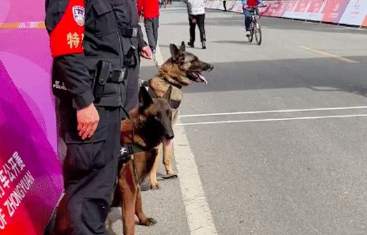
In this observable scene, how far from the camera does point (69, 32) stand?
98.4 inches

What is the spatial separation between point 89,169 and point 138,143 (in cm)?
61

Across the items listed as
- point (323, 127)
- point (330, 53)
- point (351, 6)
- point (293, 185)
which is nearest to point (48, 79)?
point (293, 185)

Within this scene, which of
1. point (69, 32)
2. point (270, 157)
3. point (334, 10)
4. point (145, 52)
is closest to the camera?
point (69, 32)

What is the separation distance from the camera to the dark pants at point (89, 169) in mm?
2758

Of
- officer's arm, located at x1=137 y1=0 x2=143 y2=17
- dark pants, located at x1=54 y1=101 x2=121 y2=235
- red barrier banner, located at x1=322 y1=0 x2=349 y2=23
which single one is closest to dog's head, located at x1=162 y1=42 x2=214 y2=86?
dark pants, located at x1=54 y1=101 x2=121 y2=235

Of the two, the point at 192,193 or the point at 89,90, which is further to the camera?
the point at 192,193

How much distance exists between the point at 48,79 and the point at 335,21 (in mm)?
22211

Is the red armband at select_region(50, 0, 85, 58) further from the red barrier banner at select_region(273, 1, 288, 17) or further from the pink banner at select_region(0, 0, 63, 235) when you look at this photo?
the red barrier banner at select_region(273, 1, 288, 17)

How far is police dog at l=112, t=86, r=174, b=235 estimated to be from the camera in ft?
11.0

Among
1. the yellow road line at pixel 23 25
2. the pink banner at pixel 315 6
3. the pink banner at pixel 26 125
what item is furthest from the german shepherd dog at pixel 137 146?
the pink banner at pixel 315 6

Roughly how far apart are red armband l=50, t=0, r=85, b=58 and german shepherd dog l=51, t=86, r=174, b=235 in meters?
0.95

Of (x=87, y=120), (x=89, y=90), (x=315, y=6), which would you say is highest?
(x=89, y=90)

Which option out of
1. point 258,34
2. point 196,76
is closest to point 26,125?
Answer: point 196,76

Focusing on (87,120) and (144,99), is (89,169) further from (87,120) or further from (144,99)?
(144,99)
